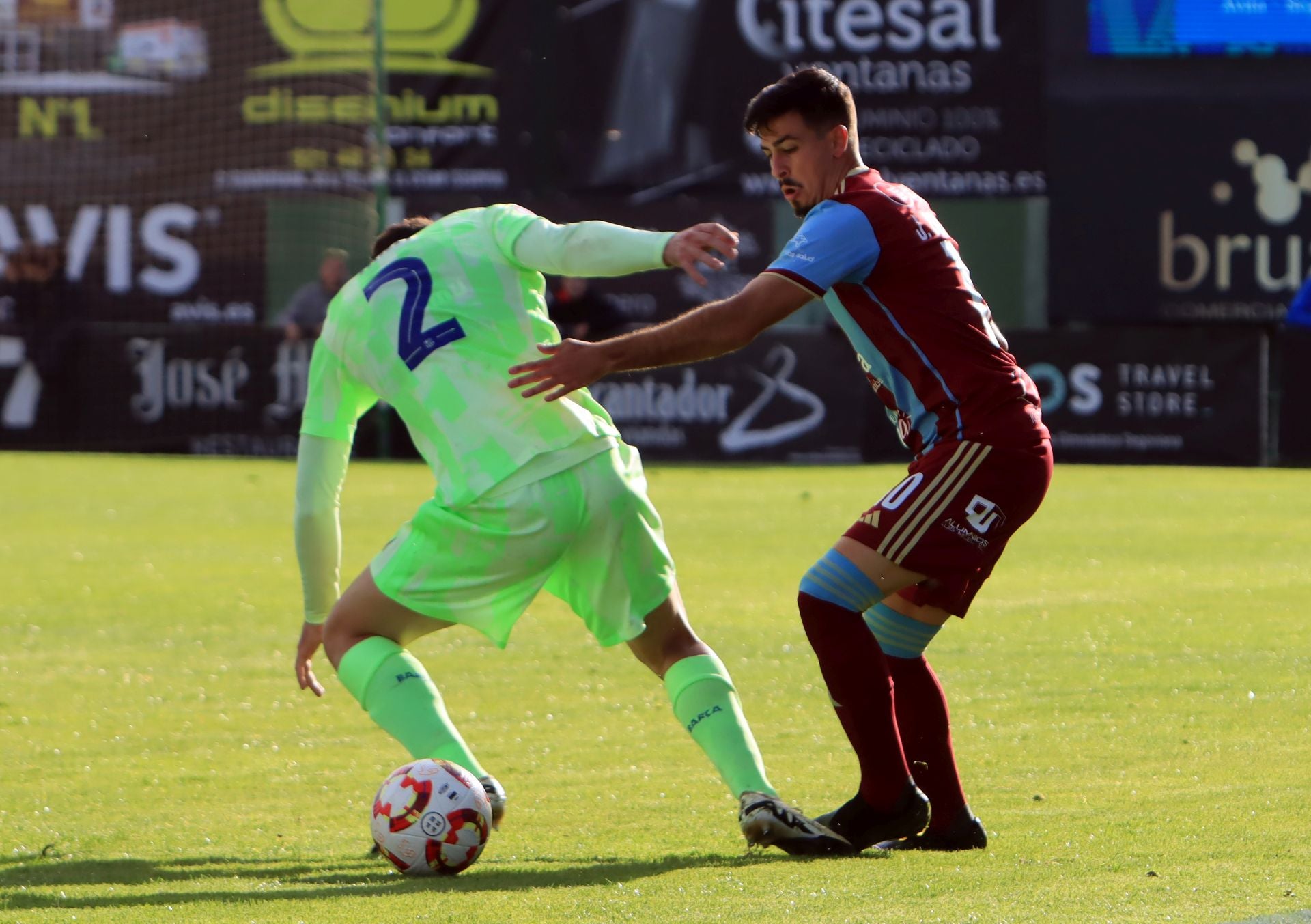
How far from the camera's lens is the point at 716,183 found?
21.8 meters

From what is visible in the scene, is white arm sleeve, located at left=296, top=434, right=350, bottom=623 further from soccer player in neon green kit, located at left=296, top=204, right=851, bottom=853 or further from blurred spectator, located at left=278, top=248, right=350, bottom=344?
blurred spectator, located at left=278, top=248, right=350, bottom=344

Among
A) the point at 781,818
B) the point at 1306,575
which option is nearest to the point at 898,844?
the point at 781,818

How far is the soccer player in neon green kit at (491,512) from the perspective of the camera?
198 inches

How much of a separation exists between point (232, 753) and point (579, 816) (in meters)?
1.61

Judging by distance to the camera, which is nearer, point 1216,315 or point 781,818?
point 781,818

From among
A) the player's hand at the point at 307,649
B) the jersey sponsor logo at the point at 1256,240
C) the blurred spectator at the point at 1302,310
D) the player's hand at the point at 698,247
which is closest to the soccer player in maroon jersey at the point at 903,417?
the player's hand at the point at 698,247

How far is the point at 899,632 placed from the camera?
511cm

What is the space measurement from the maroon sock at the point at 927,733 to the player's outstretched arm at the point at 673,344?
109cm

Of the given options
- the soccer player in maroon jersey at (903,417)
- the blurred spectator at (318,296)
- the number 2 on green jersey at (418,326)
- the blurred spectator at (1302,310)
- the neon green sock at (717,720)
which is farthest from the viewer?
the blurred spectator at (318,296)

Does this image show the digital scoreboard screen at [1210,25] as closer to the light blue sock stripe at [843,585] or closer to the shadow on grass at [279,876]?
the light blue sock stripe at [843,585]

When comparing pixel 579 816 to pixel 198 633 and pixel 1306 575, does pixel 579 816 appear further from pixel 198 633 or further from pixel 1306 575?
pixel 1306 575

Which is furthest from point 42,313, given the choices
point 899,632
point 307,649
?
point 899,632

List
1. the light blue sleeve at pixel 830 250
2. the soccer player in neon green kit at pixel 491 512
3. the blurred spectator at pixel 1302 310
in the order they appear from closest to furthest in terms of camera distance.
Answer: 1. the light blue sleeve at pixel 830 250
2. the soccer player in neon green kit at pixel 491 512
3. the blurred spectator at pixel 1302 310

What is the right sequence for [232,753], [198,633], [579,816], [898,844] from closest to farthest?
[898,844]
[579,816]
[232,753]
[198,633]
